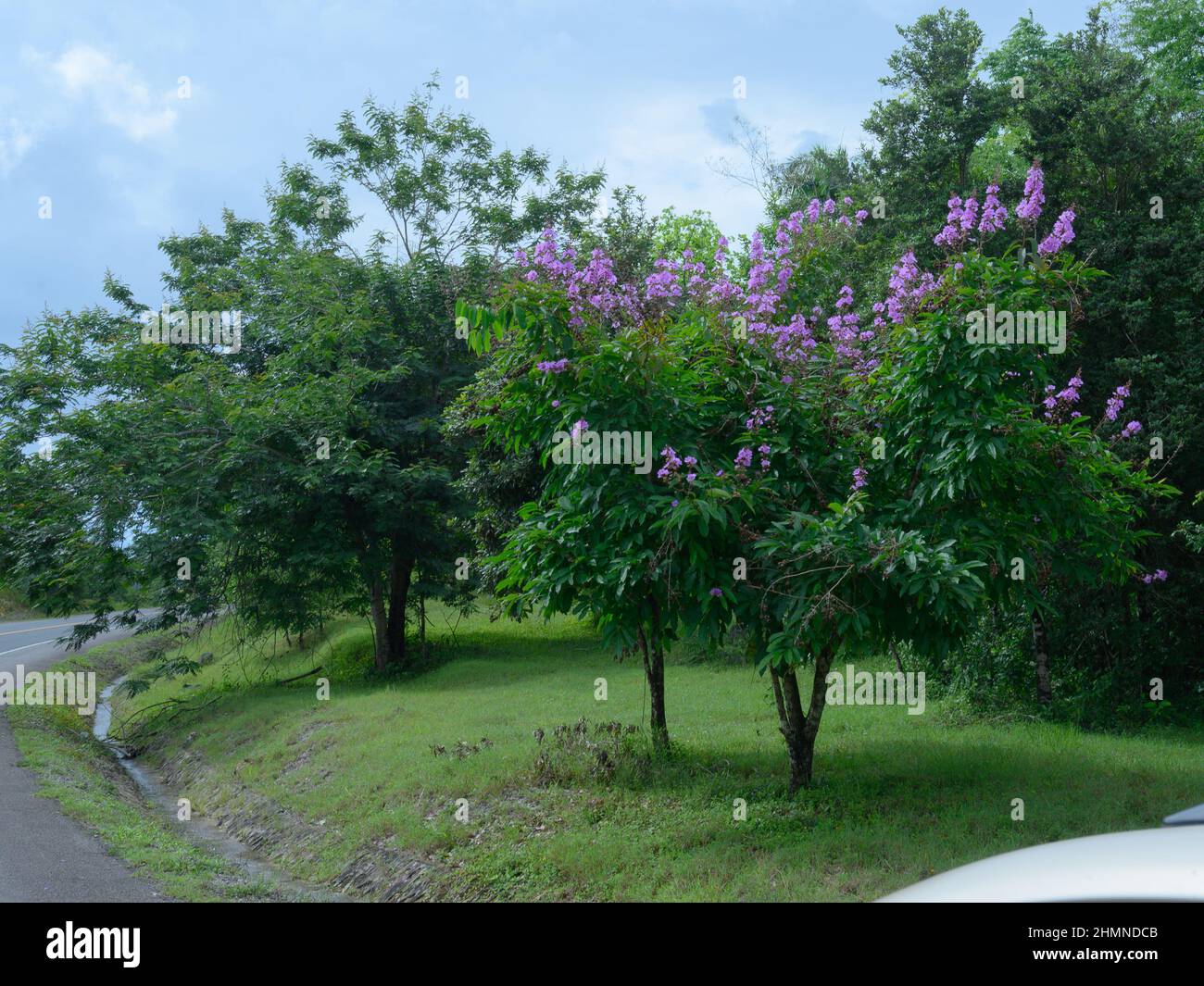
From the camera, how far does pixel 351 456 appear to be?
20656 mm

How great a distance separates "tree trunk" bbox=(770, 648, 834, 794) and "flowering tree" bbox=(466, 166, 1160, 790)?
0.03 meters

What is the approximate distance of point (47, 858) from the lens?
10.2 m

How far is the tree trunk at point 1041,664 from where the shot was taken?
48.7ft

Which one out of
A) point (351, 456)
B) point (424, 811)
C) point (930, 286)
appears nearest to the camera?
point (930, 286)

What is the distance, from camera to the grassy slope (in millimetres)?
8727

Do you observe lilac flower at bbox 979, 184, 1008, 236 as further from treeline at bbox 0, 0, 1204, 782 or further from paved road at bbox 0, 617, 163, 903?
paved road at bbox 0, 617, 163, 903

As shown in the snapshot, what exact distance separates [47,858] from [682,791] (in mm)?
6617

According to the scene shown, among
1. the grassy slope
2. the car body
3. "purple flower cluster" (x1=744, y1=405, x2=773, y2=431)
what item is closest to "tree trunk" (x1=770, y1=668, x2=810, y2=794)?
the grassy slope

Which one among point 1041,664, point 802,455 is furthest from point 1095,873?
point 1041,664

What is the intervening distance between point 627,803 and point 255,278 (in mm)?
19374
